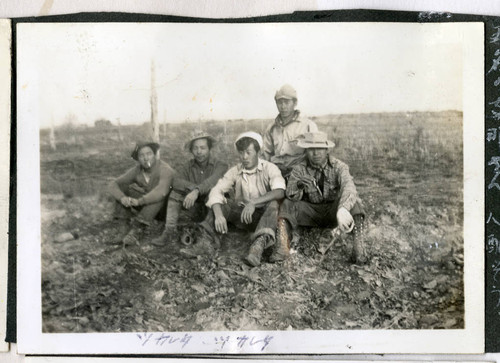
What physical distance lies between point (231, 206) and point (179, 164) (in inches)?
6.0

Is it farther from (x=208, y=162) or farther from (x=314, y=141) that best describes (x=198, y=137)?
(x=314, y=141)

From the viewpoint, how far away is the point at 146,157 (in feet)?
3.81

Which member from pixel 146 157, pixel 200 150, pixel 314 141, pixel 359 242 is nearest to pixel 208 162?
pixel 200 150

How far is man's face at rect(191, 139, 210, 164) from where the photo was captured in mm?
1161

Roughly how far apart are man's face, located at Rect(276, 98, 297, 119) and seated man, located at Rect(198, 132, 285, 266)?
0.08 meters

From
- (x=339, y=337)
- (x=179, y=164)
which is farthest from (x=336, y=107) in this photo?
(x=339, y=337)

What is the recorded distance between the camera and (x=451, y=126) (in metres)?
1.17

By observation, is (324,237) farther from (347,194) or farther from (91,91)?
(91,91)

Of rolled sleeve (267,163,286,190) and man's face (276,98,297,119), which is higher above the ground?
man's face (276,98,297,119)

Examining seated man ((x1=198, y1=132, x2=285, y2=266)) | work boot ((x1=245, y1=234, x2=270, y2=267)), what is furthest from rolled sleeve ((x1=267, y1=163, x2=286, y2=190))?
work boot ((x1=245, y1=234, x2=270, y2=267))

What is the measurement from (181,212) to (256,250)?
189 millimetres

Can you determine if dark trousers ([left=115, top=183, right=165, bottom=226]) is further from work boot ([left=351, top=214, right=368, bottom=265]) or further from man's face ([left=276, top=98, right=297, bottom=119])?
work boot ([left=351, top=214, right=368, bottom=265])

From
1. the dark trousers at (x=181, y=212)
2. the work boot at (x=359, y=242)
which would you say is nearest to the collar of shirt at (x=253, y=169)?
the dark trousers at (x=181, y=212)

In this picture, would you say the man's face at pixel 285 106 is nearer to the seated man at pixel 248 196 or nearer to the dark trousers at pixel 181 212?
the seated man at pixel 248 196
